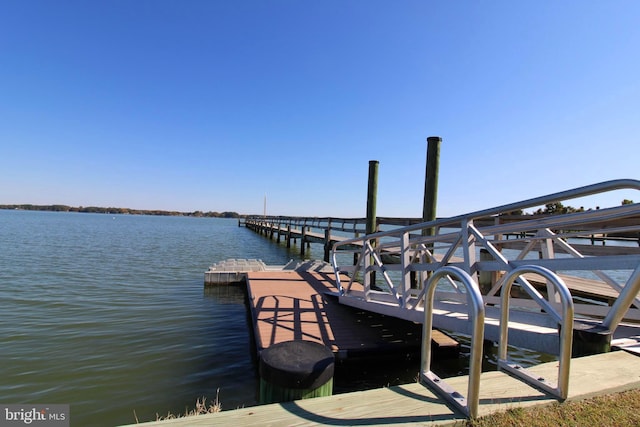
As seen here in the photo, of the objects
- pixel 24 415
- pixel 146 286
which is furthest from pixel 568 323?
pixel 146 286

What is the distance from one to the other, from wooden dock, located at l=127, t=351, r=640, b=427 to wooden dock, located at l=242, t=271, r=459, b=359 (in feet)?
7.75

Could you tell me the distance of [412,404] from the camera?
1854mm

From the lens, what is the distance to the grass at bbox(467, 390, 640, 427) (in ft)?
5.52

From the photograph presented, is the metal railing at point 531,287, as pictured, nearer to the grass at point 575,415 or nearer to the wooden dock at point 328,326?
the grass at point 575,415

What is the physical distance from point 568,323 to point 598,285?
5.59 meters

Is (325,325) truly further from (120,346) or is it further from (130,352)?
(120,346)

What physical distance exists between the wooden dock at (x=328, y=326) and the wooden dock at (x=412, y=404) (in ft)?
7.75

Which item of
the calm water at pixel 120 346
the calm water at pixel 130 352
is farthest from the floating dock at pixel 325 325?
the calm water at pixel 120 346

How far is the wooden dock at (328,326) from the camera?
4436 millimetres

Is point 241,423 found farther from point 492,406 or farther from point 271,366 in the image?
point 492,406

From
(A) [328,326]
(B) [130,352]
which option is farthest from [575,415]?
(B) [130,352]

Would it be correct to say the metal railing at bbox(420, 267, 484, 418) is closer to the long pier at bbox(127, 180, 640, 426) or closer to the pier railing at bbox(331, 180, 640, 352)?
the long pier at bbox(127, 180, 640, 426)

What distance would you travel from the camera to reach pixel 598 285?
5.91m

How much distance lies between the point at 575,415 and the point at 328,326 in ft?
11.8
